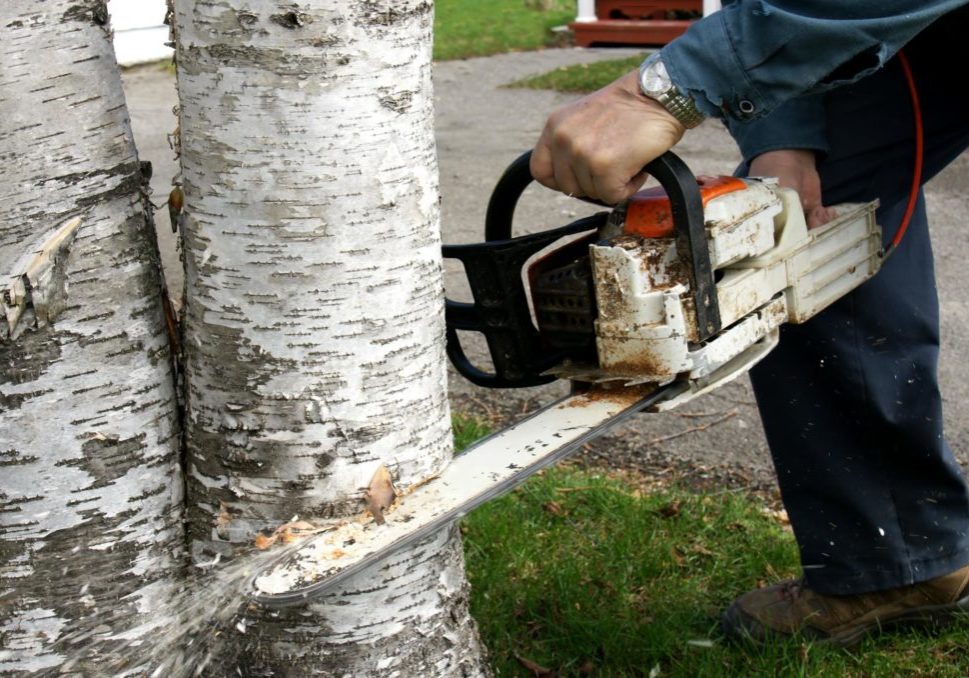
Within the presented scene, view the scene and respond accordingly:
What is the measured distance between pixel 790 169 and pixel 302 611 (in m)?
1.44

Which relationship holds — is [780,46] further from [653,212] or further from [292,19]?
[292,19]

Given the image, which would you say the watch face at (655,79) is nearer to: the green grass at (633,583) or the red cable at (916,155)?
the red cable at (916,155)

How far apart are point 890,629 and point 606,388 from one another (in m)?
1.19

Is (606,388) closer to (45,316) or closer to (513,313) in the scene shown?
(513,313)

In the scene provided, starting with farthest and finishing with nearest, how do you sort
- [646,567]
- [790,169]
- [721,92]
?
[646,567] < [790,169] < [721,92]

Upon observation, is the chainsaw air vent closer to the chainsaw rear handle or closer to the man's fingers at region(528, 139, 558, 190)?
the chainsaw rear handle

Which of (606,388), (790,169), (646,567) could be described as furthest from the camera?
(646,567)

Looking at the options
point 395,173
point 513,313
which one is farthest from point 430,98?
point 513,313

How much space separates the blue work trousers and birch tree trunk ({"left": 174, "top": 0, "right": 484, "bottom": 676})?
1107 millimetres

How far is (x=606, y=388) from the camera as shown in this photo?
2.07m

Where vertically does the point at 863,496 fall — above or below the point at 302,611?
below

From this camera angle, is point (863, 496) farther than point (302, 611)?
Yes

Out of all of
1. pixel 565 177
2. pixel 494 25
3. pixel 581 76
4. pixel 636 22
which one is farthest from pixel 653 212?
pixel 494 25

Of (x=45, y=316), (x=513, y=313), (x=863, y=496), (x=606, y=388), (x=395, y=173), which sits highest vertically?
(x=395, y=173)
